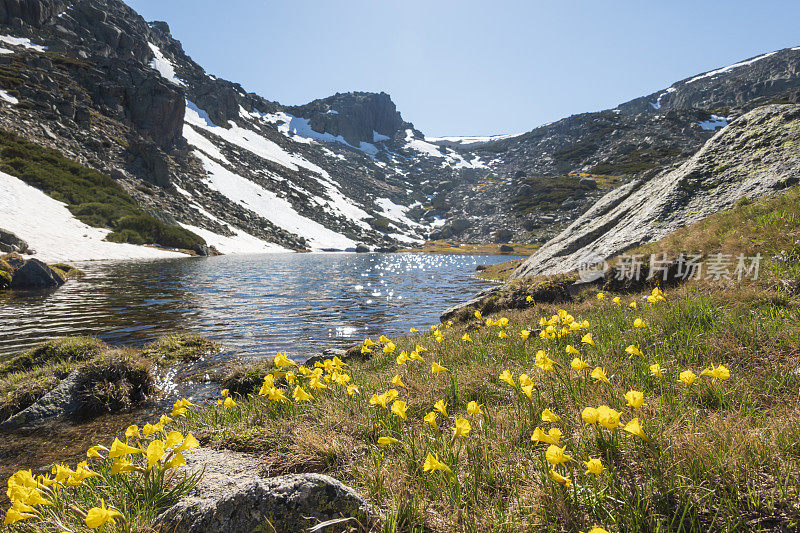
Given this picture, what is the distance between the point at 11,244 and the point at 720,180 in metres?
47.8

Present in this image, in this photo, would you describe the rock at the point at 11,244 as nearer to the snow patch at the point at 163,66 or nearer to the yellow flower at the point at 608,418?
the yellow flower at the point at 608,418

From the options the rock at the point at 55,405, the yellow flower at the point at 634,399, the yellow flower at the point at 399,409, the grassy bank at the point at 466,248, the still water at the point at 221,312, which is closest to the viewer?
the yellow flower at the point at 634,399

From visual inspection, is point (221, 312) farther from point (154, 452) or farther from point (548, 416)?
point (548, 416)

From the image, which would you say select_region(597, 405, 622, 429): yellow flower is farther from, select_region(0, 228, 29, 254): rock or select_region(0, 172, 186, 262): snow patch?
select_region(0, 172, 186, 262): snow patch

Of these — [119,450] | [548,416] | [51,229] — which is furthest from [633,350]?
[51,229]

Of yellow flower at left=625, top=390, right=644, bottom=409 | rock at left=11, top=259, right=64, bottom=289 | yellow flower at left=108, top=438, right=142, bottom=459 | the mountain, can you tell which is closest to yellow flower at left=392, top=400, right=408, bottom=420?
yellow flower at left=625, top=390, right=644, bottom=409

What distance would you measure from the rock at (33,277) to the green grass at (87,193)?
2831cm

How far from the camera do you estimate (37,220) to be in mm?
38094

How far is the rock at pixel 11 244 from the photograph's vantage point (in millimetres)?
28047

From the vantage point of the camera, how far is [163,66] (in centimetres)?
14325

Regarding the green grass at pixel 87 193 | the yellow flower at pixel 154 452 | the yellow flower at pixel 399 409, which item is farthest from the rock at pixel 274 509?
the green grass at pixel 87 193

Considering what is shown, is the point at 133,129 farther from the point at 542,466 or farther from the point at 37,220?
the point at 542,466

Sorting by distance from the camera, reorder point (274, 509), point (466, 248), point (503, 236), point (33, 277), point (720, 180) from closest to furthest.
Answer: point (274, 509) < point (720, 180) < point (33, 277) < point (466, 248) < point (503, 236)

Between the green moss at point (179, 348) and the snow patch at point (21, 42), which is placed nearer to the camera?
the green moss at point (179, 348)
